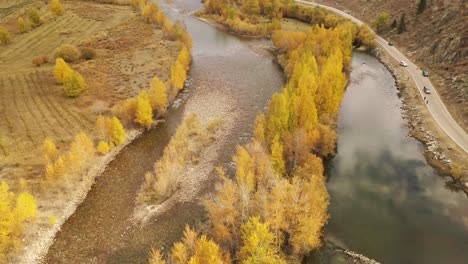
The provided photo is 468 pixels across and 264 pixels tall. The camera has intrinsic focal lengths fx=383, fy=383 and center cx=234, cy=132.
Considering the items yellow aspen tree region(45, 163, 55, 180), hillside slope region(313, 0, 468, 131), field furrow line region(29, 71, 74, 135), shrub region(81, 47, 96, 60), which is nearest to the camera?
yellow aspen tree region(45, 163, 55, 180)

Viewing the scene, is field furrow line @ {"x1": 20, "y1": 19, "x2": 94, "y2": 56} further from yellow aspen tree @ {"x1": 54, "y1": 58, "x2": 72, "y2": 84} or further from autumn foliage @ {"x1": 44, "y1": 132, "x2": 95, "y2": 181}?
autumn foliage @ {"x1": 44, "y1": 132, "x2": 95, "y2": 181}

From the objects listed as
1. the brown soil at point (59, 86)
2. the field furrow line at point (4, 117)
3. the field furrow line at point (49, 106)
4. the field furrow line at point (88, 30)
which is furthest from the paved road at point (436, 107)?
the field furrow line at point (88, 30)

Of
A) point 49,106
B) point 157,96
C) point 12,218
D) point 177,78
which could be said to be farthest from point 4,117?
point 177,78

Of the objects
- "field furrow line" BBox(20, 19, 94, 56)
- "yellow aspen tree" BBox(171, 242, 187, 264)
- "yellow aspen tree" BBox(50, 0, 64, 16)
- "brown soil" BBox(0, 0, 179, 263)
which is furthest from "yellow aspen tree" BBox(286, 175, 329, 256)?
"yellow aspen tree" BBox(50, 0, 64, 16)

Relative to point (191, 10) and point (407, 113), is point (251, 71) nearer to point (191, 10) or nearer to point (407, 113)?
point (407, 113)

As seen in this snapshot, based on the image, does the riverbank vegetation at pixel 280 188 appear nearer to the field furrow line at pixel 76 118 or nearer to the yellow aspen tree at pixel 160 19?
the field furrow line at pixel 76 118

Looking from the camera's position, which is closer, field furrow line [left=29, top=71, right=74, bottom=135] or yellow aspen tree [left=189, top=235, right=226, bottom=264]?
yellow aspen tree [left=189, top=235, right=226, bottom=264]
